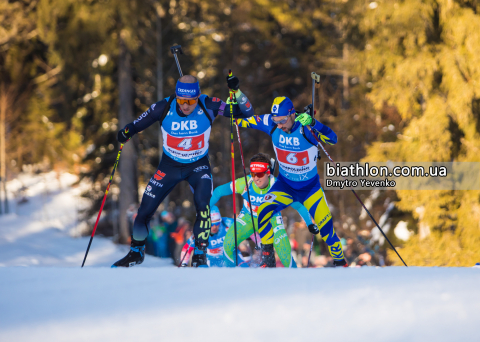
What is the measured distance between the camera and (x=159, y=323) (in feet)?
8.96

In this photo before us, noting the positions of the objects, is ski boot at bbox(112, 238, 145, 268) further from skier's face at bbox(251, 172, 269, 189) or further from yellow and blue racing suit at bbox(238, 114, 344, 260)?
skier's face at bbox(251, 172, 269, 189)

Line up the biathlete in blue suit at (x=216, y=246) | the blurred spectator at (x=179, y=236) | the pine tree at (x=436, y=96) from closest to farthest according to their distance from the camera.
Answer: the biathlete in blue suit at (x=216, y=246), the pine tree at (x=436, y=96), the blurred spectator at (x=179, y=236)

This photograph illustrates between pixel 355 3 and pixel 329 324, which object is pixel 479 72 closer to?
pixel 355 3

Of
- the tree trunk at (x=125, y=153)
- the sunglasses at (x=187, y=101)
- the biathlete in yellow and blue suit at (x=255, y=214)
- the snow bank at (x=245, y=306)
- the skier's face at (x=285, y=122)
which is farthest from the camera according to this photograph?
the tree trunk at (x=125, y=153)

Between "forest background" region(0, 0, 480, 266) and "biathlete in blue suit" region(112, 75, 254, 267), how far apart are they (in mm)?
6388

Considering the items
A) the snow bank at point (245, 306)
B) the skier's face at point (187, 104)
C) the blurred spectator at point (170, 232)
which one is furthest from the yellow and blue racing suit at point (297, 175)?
the blurred spectator at point (170, 232)

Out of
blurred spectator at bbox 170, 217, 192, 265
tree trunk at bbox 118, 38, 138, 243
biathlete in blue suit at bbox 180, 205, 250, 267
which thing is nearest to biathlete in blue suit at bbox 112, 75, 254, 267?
biathlete in blue suit at bbox 180, 205, 250, 267

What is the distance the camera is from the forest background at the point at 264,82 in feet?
32.6

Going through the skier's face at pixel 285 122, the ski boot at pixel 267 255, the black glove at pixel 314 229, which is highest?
the skier's face at pixel 285 122

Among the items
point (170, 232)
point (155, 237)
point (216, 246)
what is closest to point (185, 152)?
point (216, 246)

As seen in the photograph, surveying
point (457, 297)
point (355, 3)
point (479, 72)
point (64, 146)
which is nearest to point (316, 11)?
point (355, 3)

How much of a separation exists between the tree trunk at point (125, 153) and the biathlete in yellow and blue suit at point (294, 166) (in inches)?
357

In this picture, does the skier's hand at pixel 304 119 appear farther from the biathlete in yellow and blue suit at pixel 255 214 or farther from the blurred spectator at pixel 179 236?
the blurred spectator at pixel 179 236

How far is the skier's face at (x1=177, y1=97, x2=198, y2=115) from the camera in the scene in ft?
16.7
